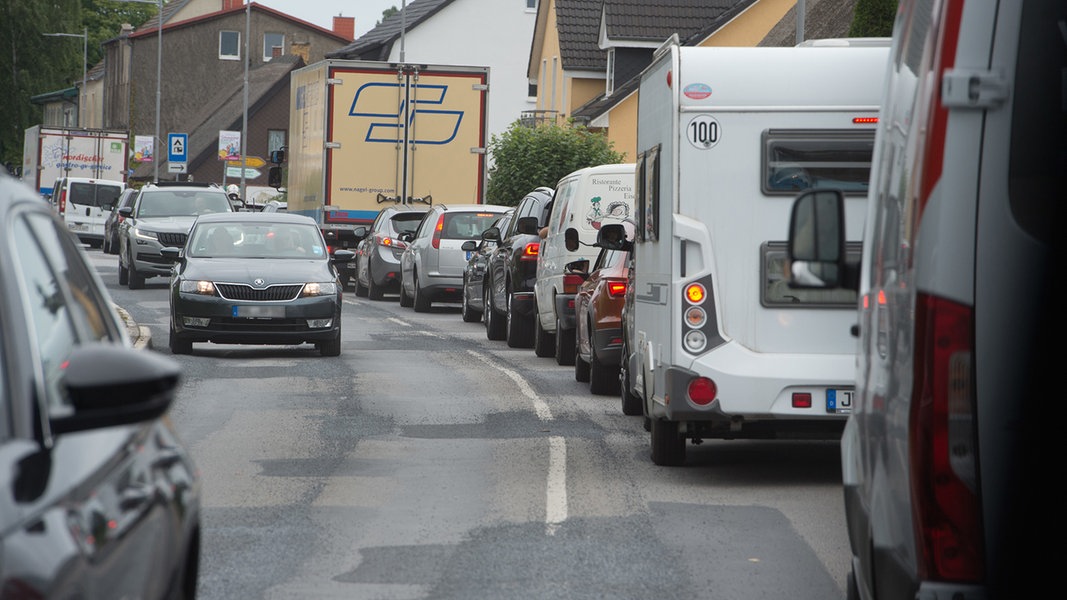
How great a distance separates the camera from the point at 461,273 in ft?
92.2

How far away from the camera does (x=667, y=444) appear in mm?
11117

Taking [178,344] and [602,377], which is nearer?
[602,377]

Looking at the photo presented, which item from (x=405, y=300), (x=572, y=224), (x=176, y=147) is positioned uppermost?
(x=176, y=147)

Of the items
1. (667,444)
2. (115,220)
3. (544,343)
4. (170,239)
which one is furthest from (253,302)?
(115,220)

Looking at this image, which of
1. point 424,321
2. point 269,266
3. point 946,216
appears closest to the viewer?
point 946,216

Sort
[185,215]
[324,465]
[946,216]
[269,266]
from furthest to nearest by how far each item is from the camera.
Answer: [185,215], [269,266], [324,465], [946,216]

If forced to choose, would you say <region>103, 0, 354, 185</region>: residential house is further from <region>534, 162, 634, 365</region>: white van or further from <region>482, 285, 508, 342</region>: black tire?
<region>534, 162, 634, 365</region>: white van

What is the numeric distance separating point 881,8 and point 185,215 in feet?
52.1

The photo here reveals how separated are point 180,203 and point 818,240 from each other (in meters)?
30.7

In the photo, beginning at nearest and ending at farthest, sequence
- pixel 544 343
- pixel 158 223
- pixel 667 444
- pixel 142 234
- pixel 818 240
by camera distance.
Result: pixel 818 240 → pixel 667 444 → pixel 544 343 → pixel 142 234 → pixel 158 223

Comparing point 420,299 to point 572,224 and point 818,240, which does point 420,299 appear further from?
point 818,240

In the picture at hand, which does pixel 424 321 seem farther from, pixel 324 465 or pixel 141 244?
pixel 324 465

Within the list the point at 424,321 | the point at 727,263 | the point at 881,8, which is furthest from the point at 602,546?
the point at 424,321

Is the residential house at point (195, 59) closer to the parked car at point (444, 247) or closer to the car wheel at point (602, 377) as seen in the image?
the parked car at point (444, 247)
